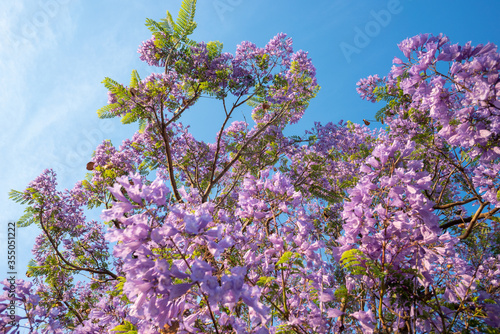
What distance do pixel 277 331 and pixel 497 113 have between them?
8.11 ft

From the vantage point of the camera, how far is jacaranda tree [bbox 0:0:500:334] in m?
1.57

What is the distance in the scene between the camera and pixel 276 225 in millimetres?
2670

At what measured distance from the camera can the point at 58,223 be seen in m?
5.96

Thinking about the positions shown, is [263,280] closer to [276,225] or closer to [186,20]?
[276,225]

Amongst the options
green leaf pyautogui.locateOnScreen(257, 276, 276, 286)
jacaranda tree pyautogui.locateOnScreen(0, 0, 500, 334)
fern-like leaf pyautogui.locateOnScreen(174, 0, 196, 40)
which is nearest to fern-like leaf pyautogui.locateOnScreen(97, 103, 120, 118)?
jacaranda tree pyautogui.locateOnScreen(0, 0, 500, 334)

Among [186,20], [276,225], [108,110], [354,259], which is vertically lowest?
[354,259]

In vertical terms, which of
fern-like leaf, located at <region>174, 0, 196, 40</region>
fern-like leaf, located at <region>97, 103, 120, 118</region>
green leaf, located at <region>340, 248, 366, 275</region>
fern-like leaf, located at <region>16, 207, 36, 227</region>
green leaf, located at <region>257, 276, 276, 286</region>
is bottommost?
green leaf, located at <region>257, 276, 276, 286</region>

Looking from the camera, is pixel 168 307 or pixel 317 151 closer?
pixel 168 307

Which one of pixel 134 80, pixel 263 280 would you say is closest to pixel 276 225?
pixel 263 280

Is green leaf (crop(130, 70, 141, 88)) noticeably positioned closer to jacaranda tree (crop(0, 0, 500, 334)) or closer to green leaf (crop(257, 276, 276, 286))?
jacaranda tree (crop(0, 0, 500, 334))

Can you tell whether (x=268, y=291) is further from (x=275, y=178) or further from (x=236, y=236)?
(x=275, y=178)

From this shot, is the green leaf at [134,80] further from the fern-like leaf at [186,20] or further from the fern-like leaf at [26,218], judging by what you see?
the fern-like leaf at [26,218]

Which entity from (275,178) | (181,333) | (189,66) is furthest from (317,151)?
(181,333)

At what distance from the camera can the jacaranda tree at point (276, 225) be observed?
1567mm
